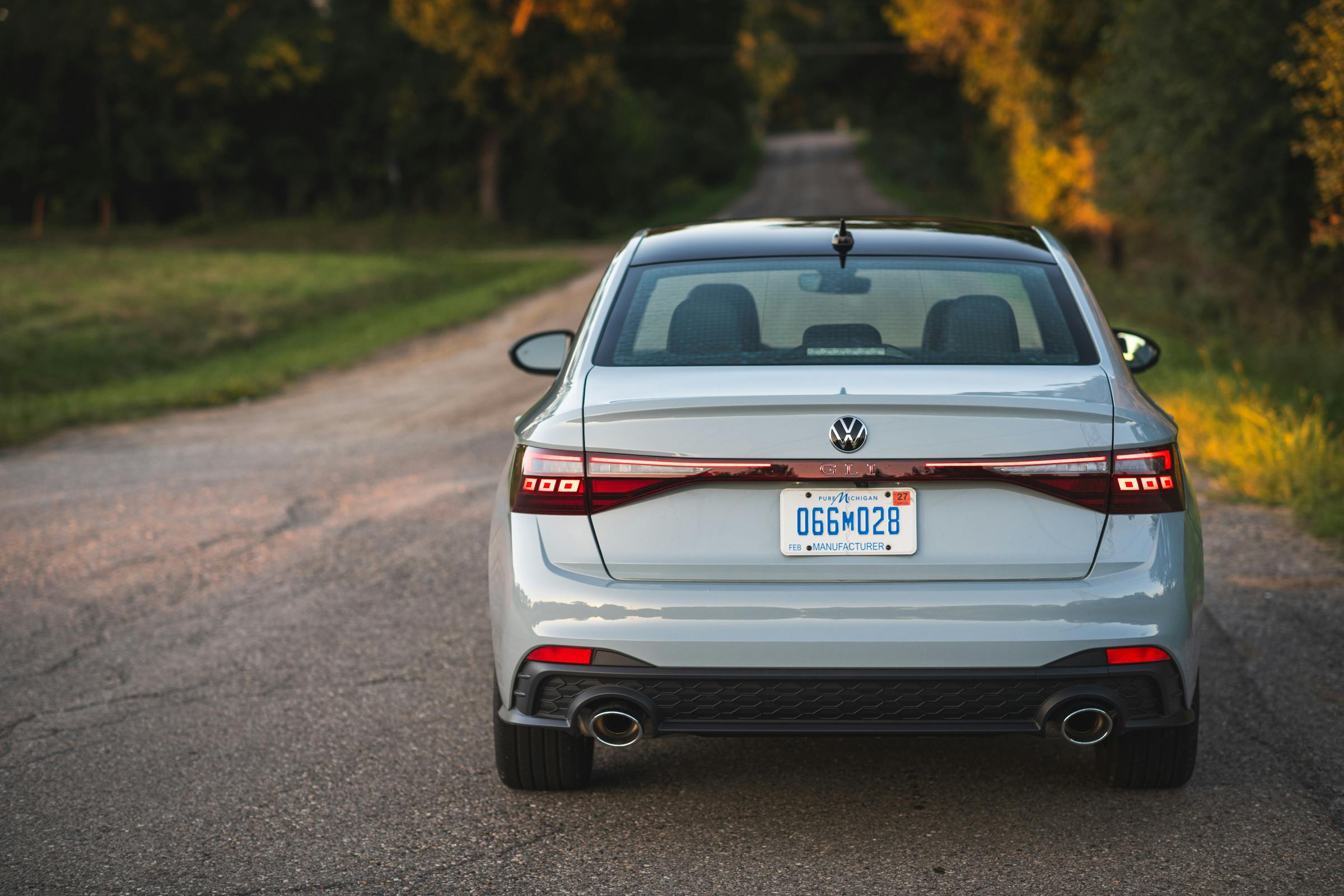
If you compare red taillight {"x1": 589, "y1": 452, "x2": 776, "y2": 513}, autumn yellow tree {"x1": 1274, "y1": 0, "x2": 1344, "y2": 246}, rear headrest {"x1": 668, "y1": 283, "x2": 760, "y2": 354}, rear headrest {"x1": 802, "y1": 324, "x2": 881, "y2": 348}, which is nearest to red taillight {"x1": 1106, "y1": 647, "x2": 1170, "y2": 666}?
red taillight {"x1": 589, "y1": 452, "x2": 776, "y2": 513}

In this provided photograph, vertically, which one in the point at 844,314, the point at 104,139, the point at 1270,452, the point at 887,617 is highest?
the point at 844,314

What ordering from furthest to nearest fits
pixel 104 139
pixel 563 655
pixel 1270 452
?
pixel 104 139 → pixel 1270 452 → pixel 563 655

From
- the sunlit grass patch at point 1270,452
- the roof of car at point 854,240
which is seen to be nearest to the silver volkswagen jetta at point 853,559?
the roof of car at point 854,240

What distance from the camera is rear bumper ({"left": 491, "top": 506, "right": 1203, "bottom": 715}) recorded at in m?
3.28

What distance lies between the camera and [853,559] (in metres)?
3.32

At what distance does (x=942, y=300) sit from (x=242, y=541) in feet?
15.5

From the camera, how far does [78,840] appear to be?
367cm

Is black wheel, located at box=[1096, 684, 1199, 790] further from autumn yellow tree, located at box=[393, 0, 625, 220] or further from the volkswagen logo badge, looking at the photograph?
autumn yellow tree, located at box=[393, 0, 625, 220]

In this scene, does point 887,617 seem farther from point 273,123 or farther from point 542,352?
point 273,123

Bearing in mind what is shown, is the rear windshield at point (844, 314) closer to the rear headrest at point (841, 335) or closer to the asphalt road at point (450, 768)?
the rear headrest at point (841, 335)

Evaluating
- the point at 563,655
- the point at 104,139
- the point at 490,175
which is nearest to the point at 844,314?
the point at 563,655

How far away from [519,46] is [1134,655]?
36988mm

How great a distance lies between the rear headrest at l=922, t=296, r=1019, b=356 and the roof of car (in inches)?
10.5

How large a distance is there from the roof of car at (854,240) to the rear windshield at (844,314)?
0.19 feet
